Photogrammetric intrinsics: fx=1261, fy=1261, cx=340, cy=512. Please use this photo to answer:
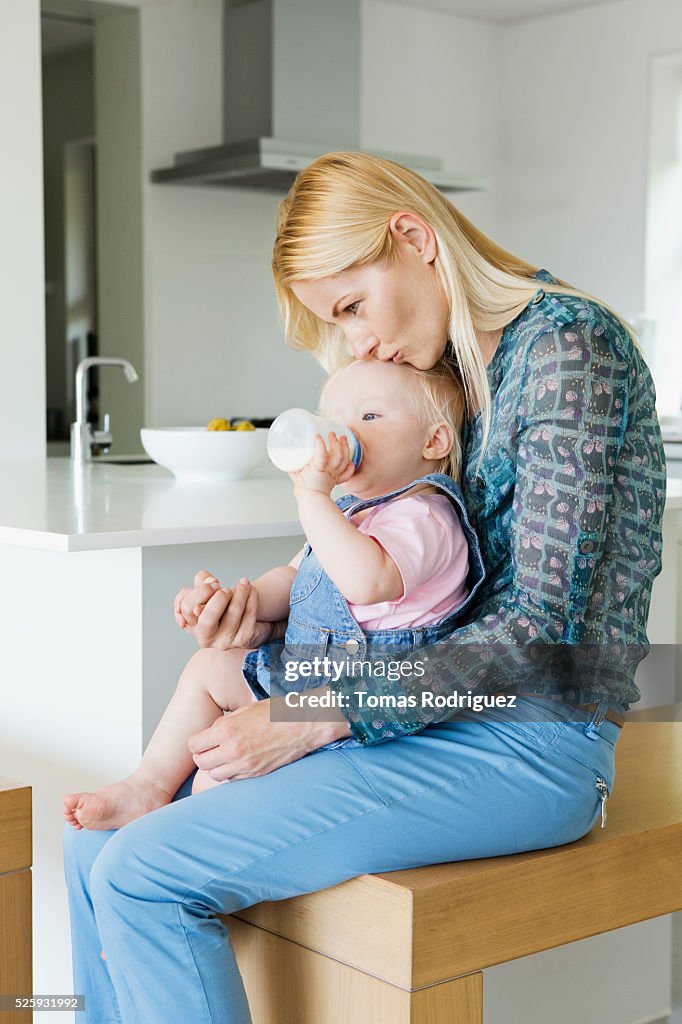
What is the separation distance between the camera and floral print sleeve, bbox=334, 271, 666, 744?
1194 millimetres

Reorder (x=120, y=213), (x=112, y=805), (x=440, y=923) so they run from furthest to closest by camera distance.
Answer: (x=120, y=213) → (x=112, y=805) → (x=440, y=923)

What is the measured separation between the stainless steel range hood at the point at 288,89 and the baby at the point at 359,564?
10.7ft

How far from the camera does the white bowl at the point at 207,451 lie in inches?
103

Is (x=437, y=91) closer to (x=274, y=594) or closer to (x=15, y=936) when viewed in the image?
(x=274, y=594)

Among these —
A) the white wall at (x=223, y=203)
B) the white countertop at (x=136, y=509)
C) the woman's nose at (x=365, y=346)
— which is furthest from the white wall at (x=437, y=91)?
the woman's nose at (x=365, y=346)

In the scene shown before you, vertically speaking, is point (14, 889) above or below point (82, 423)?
below

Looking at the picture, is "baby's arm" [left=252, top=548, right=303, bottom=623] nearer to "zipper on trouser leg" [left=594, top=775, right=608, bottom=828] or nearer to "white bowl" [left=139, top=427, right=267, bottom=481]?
"zipper on trouser leg" [left=594, top=775, right=608, bottom=828]

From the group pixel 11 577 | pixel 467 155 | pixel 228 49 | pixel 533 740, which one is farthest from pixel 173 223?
pixel 533 740

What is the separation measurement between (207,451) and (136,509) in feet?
1.79

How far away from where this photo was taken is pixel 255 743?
1.21 m

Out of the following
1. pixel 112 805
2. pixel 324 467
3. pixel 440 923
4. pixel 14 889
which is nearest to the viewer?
pixel 440 923

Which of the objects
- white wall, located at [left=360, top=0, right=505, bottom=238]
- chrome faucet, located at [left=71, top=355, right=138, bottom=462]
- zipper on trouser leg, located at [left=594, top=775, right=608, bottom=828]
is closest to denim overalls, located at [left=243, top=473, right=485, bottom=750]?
zipper on trouser leg, located at [left=594, top=775, right=608, bottom=828]

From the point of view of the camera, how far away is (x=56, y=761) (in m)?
1.98

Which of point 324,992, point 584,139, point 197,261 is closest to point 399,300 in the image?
point 324,992
